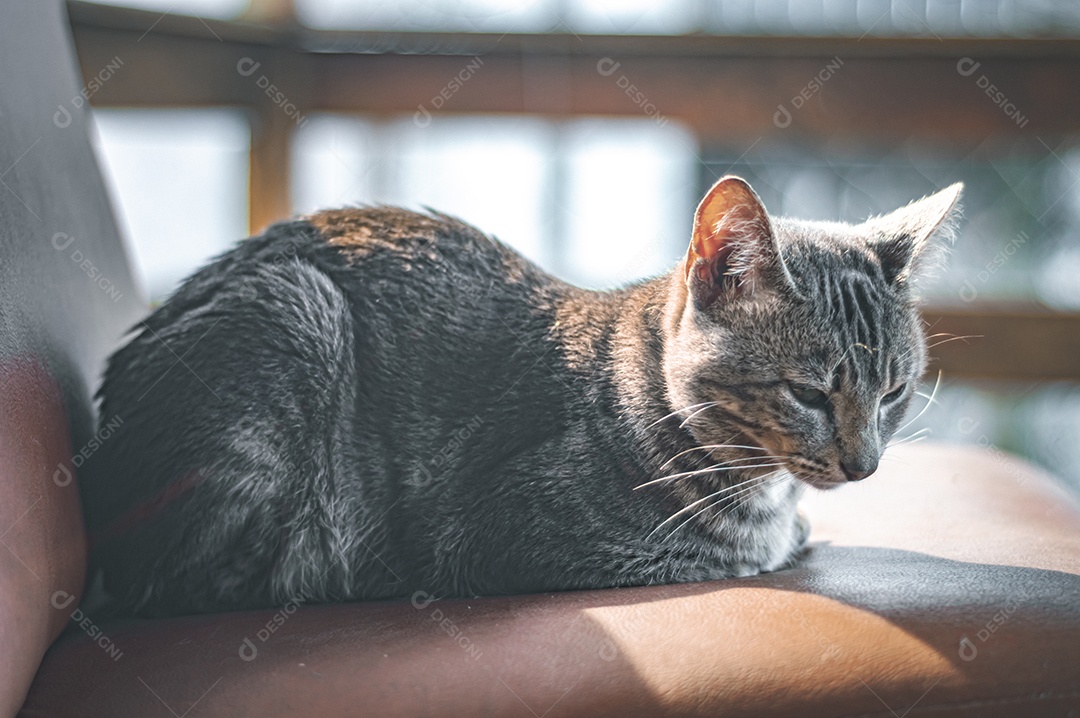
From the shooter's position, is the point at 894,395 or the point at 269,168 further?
the point at 269,168

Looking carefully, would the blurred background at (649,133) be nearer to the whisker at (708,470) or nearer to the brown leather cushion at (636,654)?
the whisker at (708,470)

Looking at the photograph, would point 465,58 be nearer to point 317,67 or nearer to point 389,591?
point 317,67

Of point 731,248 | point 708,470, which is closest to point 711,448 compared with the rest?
point 708,470

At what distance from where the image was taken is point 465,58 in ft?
9.18

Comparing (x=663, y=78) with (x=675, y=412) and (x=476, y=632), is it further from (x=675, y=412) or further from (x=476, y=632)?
(x=476, y=632)

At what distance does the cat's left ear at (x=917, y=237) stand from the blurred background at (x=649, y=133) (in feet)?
3.89

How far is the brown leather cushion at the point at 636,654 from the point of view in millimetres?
938

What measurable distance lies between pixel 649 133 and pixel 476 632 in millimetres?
2063

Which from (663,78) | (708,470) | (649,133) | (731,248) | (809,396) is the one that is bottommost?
(708,470)

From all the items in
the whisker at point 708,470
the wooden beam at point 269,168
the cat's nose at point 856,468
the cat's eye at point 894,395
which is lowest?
the whisker at point 708,470

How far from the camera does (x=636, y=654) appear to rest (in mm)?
987

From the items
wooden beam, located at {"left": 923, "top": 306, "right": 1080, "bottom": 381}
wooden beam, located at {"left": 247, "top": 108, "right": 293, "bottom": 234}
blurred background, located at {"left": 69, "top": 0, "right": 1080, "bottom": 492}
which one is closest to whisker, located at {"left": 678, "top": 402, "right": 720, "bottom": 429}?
blurred background, located at {"left": 69, "top": 0, "right": 1080, "bottom": 492}

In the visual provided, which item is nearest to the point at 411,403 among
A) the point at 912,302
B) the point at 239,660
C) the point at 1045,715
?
the point at 239,660

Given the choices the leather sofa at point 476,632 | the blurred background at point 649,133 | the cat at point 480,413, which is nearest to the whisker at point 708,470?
the cat at point 480,413
